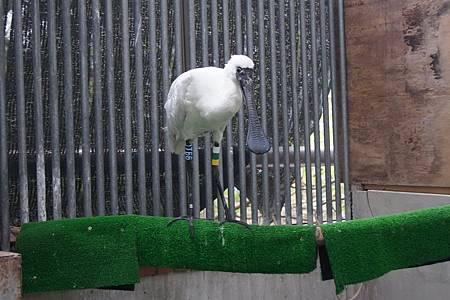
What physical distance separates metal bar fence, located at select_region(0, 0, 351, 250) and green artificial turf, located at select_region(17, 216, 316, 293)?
0.66 meters

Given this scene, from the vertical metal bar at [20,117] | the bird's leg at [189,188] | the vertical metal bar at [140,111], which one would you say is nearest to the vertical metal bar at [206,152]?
the bird's leg at [189,188]

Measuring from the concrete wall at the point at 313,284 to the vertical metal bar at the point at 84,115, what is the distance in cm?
58

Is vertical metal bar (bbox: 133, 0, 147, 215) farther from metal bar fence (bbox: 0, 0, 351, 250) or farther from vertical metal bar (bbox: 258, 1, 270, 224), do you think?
vertical metal bar (bbox: 258, 1, 270, 224)

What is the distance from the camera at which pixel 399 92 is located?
207 inches

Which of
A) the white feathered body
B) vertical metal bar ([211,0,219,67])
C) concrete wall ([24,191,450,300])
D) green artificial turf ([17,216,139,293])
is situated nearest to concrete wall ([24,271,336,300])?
concrete wall ([24,191,450,300])

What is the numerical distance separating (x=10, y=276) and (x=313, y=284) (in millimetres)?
2714

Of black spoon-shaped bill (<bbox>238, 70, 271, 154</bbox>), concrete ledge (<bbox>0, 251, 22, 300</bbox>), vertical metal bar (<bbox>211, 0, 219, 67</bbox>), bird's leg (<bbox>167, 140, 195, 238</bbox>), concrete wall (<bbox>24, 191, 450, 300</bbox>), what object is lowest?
concrete wall (<bbox>24, 191, 450, 300</bbox>)

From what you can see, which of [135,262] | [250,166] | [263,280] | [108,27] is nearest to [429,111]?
[250,166]

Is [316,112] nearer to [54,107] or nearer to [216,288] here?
[216,288]

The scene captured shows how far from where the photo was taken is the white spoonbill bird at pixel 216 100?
12.7 ft

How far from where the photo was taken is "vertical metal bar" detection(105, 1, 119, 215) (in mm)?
4395

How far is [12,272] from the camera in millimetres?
3061

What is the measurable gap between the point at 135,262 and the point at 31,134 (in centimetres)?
127

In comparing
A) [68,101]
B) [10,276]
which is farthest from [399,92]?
[10,276]
